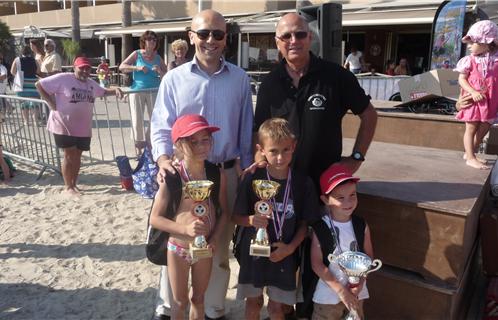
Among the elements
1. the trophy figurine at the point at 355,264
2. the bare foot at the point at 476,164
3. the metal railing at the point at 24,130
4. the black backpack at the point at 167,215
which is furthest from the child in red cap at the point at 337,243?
the metal railing at the point at 24,130

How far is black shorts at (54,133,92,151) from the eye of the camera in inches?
216

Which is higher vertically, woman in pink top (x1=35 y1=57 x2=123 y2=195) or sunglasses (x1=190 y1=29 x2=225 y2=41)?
sunglasses (x1=190 y1=29 x2=225 y2=41)

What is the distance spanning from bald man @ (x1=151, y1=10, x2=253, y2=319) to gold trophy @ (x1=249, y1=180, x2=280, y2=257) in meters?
0.54

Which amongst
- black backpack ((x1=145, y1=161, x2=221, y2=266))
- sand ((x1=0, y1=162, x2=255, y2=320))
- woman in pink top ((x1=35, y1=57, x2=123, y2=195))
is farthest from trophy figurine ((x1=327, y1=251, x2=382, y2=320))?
woman in pink top ((x1=35, y1=57, x2=123, y2=195))

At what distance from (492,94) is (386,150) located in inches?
42.1

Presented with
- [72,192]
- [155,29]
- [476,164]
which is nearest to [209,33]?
[476,164]

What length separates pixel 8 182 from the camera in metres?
6.31

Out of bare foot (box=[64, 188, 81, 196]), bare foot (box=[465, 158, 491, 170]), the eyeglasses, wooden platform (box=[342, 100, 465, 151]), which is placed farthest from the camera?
bare foot (box=[64, 188, 81, 196])

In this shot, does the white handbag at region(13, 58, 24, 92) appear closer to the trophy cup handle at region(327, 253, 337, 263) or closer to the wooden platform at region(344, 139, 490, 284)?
the wooden platform at region(344, 139, 490, 284)

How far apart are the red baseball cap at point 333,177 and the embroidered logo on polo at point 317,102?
342 millimetres

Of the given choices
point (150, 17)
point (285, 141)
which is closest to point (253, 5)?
point (150, 17)

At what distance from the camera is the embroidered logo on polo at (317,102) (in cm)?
249

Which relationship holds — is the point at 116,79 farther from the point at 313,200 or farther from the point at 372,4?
the point at 313,200

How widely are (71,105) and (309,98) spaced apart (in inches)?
152
